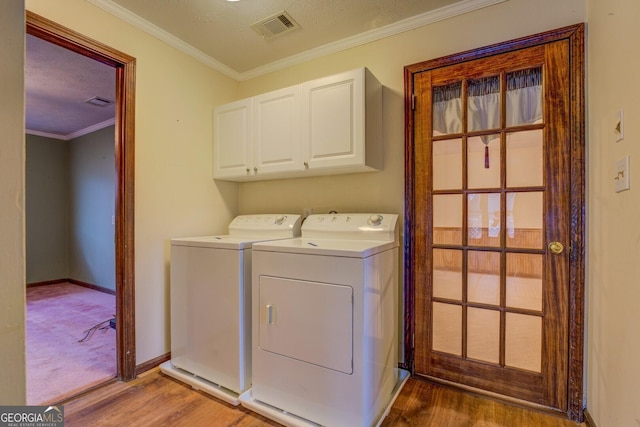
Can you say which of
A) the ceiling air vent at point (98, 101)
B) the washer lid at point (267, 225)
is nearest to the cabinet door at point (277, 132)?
the washer lid at point (267, 225)

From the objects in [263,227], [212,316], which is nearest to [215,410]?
[212,316]

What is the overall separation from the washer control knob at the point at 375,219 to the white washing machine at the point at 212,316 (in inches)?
31.8

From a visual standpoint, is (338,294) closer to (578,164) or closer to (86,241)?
(578,164)

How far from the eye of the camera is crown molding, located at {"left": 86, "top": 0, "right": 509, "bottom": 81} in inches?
77.1

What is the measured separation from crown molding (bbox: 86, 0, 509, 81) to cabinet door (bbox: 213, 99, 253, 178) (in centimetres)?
47

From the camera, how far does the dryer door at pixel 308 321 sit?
60.3 inches

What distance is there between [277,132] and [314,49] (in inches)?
30.7

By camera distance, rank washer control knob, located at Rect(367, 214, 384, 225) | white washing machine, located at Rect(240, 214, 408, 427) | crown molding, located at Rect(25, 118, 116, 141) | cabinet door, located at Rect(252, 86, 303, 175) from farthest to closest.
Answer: crown molding, located at Rect(25, 118, 116, 141) → cabinet door, located at Rect(252, 86, 303, 175) → washer control knob, located at Rect(367, 214, 384, 225) → white washing machine, located at Rect(240, 214, 408, 427)

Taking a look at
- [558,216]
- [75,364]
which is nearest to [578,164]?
[558,216]

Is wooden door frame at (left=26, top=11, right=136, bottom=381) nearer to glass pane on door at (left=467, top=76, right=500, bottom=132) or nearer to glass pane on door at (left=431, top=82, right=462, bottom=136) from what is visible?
glass pane on door at (left=431, top=82, right=462, bottom=136)

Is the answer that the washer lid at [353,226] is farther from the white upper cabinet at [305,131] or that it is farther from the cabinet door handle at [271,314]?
the cabinet door handle at [271,314]

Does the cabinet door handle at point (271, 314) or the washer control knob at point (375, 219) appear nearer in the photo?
the cabinet door handle at point (271, 314)

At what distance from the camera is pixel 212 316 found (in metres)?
1.95

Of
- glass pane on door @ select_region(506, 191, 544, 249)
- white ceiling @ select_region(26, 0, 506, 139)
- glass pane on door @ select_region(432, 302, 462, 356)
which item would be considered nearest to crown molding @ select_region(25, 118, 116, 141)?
white ceiling @ select_region(26, 0, 506, 139)
